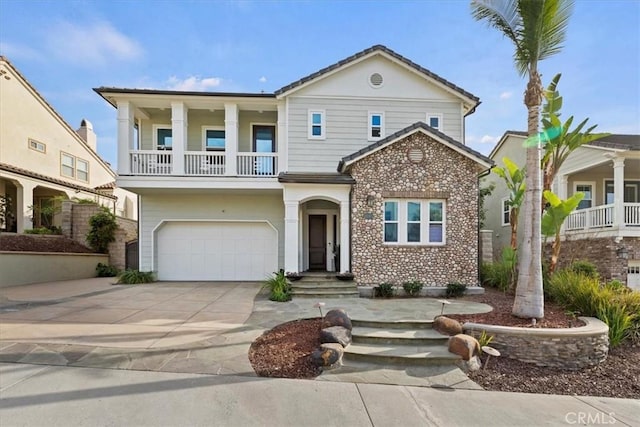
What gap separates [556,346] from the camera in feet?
18.4

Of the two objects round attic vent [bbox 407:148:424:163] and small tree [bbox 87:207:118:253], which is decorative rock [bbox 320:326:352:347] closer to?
round attic vent [bbox 407:148:424:163]

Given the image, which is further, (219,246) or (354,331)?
(219,246)

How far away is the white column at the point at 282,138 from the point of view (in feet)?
41.8

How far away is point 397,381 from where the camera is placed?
4820 millimetres

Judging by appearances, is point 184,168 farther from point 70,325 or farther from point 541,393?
point 541,393

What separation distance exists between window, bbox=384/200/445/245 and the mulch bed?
14.7 ft

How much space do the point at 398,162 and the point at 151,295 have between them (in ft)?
30.3

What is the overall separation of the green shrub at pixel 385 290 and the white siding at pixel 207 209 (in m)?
4.77

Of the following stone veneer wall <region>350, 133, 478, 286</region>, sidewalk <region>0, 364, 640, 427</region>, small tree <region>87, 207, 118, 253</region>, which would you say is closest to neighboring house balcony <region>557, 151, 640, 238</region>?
stone veneer wall <region>350, 133, 478, 286</region>

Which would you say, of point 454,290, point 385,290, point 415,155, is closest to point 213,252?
point 385,290

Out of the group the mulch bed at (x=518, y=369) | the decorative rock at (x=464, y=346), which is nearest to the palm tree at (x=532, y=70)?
the mulch bed at (x=518, y=369)

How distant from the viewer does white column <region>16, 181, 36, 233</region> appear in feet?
54.2

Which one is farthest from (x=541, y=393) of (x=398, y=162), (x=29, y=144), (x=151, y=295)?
(x=29, y=144)

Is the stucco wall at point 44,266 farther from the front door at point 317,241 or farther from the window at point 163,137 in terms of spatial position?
the front door at point 317,241
